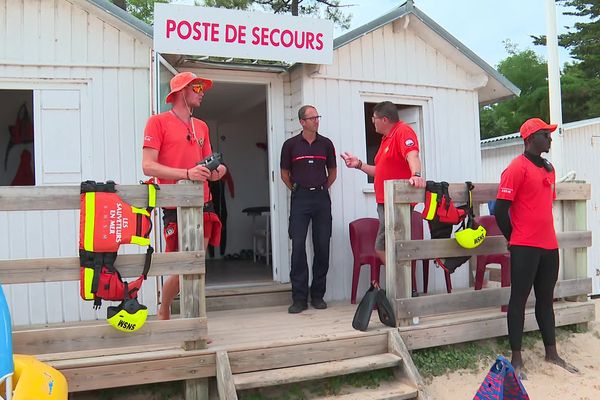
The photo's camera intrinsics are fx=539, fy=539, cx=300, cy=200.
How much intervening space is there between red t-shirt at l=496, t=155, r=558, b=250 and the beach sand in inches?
39.7

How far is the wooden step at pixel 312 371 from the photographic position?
3482mm

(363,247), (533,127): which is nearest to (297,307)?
(363,247)

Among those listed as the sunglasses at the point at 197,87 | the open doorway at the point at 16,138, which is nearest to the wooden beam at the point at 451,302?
the sunglasses at the point at 197,87

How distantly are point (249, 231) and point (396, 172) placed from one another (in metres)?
5.11

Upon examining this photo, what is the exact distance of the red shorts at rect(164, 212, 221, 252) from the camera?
3662 millimetres

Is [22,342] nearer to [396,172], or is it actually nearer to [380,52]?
[396,172]

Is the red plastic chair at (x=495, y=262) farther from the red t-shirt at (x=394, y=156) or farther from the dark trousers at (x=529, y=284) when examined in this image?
the red t-shirt at (x=394, y=156)

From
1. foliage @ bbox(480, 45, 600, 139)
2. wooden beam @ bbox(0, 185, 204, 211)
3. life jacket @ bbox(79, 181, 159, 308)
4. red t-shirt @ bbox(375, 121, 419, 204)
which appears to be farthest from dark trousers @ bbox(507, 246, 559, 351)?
foliage @ bbox(480, 45, 600, 139)

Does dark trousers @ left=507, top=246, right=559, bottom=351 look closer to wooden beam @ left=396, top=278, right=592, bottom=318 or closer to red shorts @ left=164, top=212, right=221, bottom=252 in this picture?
wooden beam @ left=396, top=278, right=592, bottom=318

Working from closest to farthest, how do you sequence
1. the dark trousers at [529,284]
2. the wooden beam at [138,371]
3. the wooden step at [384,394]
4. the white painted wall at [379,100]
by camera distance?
1. the wooden beam at [138,371]
2. the wooden step at [384,394]
3. the dark trousers at [529,284]
4. the white painted wall at [379,100]

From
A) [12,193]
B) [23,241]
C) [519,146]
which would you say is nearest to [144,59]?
[23,241]

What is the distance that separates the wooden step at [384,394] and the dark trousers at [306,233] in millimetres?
1384

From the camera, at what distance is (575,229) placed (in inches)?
201

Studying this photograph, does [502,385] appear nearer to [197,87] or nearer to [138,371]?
[138,371]
